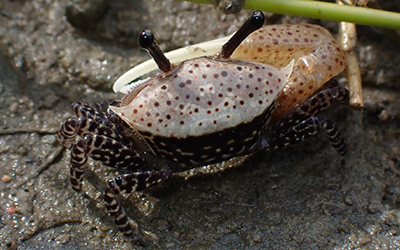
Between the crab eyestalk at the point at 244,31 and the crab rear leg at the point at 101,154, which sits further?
the crab rear leg at the point at 101,154

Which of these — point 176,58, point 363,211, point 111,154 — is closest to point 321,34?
point 176,58

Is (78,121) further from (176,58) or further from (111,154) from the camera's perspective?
(176,58)

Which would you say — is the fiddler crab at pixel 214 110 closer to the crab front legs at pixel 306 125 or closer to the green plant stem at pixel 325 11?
the crab front legs at pixel 306 125

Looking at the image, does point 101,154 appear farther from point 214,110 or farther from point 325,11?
point 325,11

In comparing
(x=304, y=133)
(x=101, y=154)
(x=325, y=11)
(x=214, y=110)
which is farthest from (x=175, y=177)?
(x=325, y=11)

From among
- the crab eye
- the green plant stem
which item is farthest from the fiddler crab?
the green plant stem

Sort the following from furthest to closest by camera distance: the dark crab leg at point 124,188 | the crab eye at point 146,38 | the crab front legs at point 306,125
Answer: the crab front legs at point 306,125
the dark crab leg at point 124,188
the crab eye at point 146,38

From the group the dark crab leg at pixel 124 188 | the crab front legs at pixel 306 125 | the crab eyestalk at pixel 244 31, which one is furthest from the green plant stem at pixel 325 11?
the dark crab leg at pixel 124 188

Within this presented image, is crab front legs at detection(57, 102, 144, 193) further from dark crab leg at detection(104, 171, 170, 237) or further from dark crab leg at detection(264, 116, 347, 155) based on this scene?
dark crab leg at detection(264, 116, 347, 155)
